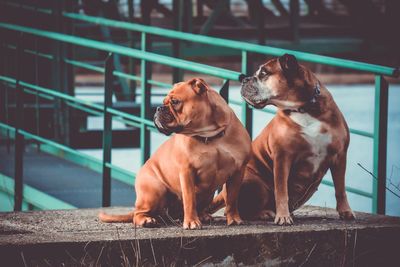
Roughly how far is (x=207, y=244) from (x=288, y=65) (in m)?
0.85

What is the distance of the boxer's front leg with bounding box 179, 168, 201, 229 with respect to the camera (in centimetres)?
394

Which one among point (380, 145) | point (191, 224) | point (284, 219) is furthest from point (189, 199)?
point (380, 145)

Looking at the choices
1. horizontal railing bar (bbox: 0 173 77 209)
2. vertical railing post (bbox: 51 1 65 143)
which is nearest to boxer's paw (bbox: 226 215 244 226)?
horizontal railing bar (bbox: 0 173 77 209)

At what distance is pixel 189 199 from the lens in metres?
3.97

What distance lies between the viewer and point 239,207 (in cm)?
436

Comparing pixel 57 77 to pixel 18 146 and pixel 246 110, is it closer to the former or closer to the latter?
pixel 18 146

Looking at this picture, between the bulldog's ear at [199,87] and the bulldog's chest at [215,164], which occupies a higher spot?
the bulldog's ear at [199,87]

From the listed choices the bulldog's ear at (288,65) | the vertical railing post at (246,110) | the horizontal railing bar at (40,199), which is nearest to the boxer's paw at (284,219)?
the bulldog's ear at (288,65)

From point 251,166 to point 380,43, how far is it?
29.2 ft

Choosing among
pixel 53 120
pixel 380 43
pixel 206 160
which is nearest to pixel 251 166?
pixel 206 160

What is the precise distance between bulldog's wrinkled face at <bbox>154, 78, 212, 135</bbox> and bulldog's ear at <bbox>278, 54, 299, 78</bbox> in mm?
358

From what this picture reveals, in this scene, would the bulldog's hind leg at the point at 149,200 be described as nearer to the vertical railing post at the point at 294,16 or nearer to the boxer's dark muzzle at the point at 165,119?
the boxer's dark muzzle at the point at 165,119

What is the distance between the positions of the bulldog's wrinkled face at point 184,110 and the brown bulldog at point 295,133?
254 millimetres

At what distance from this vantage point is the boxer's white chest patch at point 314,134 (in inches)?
161
